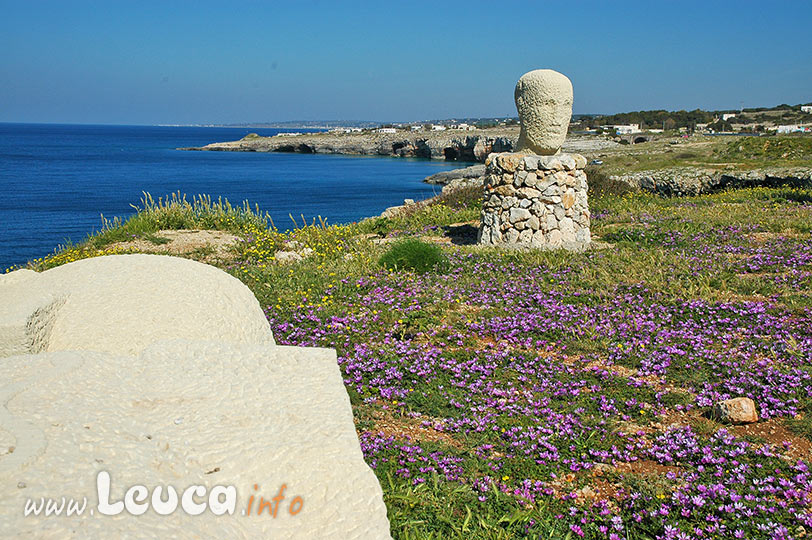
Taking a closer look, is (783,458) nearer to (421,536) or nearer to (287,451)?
(421,536)

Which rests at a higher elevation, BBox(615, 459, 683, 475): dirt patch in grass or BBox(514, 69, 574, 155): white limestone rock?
BBox(514, 69, 574, 155): white limestone rock

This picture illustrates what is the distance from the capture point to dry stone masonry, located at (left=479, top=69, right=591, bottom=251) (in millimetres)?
11578

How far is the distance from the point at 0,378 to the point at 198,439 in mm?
1035

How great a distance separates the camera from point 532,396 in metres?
5.41

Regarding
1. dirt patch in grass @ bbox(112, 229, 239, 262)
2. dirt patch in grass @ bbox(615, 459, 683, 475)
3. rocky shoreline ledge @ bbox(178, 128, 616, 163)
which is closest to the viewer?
dirt patch in grass @ bbox(615, 459, 683, 475)

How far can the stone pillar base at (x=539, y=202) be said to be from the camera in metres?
11.6

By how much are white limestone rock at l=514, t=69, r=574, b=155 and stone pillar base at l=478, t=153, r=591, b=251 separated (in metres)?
0.46

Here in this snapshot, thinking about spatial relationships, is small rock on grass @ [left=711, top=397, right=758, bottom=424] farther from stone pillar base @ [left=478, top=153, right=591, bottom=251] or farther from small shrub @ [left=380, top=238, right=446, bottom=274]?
stone pillar base @ [left=478, top=153, right=591, bottom=251]

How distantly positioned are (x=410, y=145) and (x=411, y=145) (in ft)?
0.57

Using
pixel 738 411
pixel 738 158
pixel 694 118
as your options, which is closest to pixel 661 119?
pixel 694 118

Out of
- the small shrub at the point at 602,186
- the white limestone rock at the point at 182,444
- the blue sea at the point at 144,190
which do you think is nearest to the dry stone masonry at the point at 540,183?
the small shrub at the point at 602,186

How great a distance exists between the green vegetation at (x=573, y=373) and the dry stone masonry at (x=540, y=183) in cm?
108

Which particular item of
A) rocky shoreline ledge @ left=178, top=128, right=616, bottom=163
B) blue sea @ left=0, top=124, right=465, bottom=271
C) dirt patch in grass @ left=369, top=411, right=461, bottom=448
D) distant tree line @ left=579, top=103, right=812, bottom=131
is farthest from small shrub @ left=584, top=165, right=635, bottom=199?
rocky shoreline ledge @ left=178, top=128, right=616, bottom=163

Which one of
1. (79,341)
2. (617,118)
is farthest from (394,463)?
(617,118)
